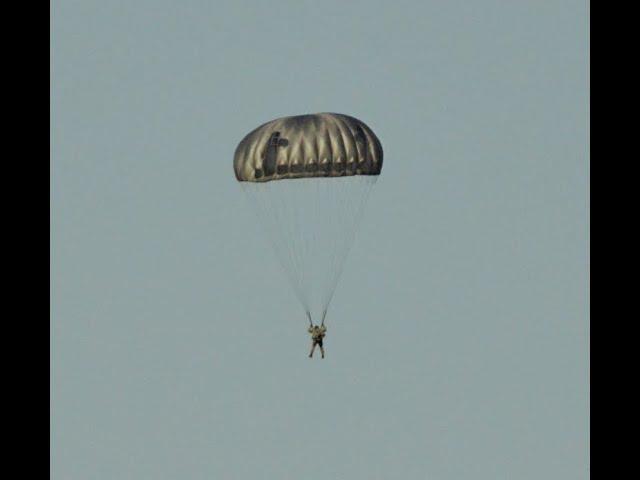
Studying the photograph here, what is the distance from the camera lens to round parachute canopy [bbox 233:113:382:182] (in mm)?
40156

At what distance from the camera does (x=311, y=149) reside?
40125mm

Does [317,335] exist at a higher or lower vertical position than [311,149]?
lower

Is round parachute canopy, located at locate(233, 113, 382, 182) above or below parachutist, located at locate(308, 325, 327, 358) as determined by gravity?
above

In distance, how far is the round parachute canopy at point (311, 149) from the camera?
132 feet

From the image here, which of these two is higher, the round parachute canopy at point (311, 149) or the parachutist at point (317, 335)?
the round parachute canopy at point (311, 149)
